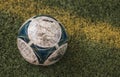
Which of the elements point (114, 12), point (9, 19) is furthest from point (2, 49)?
point (114, 12)

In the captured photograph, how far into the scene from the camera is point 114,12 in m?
3.59

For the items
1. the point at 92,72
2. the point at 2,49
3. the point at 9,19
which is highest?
the point at 9,19

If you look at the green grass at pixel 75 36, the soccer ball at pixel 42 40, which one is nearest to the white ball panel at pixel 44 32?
the soccer ball at pixel 42 40

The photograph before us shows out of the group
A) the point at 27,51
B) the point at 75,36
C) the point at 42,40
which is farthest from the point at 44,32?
the point at 75,36

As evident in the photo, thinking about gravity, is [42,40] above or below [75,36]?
above

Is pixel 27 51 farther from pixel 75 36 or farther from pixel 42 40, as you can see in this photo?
pixel 75 36

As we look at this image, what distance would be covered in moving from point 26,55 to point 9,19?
0.65 metres

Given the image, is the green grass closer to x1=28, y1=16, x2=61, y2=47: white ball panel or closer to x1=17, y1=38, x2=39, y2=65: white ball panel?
x1=17, y1=38, x2=39, y2=65: white ball panel

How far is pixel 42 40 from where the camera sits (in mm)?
2795

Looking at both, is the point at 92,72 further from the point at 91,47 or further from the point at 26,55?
the point at 26,55

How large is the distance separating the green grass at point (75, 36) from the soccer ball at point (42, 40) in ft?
1.02

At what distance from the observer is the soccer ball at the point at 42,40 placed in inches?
110

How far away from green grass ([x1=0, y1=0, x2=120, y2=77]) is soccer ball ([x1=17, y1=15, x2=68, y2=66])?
31 cm

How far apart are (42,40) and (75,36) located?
67 cm
